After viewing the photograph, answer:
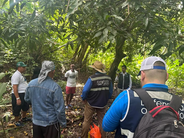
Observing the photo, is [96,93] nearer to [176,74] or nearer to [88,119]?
[88,119]

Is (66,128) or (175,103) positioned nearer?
(175,103)

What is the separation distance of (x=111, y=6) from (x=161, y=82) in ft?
5.32

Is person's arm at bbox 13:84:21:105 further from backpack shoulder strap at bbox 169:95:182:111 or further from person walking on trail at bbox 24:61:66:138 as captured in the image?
backpack shoulder strap at bbox 169:95:182:111

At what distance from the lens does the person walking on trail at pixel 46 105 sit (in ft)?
7.24

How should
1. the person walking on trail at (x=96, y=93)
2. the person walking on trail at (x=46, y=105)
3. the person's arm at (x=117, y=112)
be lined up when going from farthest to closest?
the person walking on trail at (x=96, y=93) → the person walking on trail at (x=46, y=105) → the person's arm at (x=117, y=112)

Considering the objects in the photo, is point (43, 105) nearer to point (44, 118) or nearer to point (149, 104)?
point (44, 118)

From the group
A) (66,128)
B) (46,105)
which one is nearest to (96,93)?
(46,105)

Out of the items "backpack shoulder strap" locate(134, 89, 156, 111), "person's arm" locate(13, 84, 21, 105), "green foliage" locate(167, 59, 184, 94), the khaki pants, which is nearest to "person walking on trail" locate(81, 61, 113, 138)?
the khaki pants

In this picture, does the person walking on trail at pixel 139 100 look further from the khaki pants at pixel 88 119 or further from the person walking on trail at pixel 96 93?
the khaki pants at pixel 88 119

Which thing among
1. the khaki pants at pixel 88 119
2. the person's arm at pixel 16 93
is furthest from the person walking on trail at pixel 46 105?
the person's arm at pixel 16 93

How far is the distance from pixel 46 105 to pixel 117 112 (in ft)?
4.51

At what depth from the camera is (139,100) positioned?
1204 millimetres

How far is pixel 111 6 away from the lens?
2.32 metres

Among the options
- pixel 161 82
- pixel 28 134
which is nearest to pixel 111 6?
pixel 161 82
